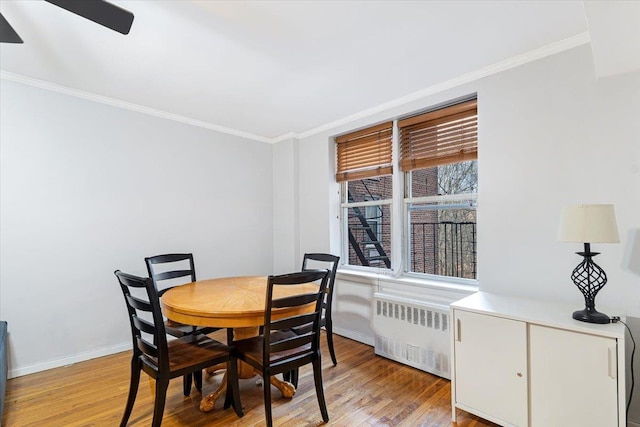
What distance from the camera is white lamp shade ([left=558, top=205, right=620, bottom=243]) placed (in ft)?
5.06

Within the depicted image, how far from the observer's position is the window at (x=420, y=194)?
265 centimetres

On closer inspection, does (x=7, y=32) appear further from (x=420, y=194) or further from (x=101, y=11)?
(x=420, y=194)

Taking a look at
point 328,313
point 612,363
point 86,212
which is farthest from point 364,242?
point 86,212

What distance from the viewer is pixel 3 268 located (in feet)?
7.92

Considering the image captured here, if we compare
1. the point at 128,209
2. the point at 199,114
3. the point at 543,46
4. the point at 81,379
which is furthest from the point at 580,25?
the point at 81,379

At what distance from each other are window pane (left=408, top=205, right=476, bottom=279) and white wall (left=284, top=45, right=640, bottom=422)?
26 cm

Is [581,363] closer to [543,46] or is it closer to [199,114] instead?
[543,46]

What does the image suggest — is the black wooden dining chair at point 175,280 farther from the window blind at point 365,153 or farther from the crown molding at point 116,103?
the window blind at point 365,153

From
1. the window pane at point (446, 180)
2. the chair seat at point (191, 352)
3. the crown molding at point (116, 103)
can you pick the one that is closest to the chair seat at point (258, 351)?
the chair seat at point (191, 352)

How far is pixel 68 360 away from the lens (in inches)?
105

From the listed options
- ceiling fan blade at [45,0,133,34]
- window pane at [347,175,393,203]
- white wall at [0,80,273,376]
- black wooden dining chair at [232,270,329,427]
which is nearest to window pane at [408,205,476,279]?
window pane at [347,175,393,203]

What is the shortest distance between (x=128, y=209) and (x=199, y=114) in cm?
122

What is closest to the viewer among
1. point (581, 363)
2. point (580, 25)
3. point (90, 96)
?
point (581, 363)

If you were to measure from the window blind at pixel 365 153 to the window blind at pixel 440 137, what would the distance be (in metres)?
0.19
